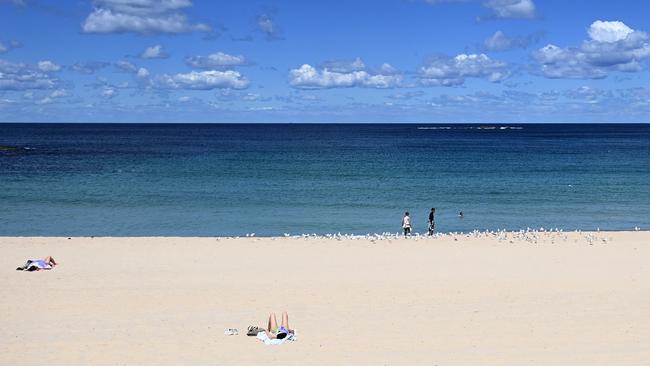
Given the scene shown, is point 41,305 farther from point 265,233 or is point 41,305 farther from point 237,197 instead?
point 237,197

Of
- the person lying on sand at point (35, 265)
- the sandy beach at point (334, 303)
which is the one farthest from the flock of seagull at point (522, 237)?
the person lying on sand at point (35, 265)

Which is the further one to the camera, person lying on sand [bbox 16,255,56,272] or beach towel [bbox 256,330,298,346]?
person lying on sand [bbox 16,255,56,272]

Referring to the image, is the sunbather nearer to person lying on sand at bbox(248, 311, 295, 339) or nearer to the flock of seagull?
person lying on sand at bbox(248, 311, 295, 339)

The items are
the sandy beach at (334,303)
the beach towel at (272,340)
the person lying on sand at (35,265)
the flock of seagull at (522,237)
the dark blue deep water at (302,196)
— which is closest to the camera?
the sandy beach at (334,303)

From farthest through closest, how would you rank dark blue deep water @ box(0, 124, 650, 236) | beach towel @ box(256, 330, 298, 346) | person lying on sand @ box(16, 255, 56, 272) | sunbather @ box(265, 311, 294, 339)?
1. dark blue deep water @ box(0, 124, 650, 236)
2. person lying on sand @ box(16, 255, 56, 272)
3. sunbather @ box(265, 311, 294, 339)
4. beach towel @ box(256, 330, 298, 346)

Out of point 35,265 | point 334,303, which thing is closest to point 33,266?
point 35,265

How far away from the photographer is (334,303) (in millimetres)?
18656

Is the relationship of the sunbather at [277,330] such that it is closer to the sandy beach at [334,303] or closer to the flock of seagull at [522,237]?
the sandy beach at [334,303]

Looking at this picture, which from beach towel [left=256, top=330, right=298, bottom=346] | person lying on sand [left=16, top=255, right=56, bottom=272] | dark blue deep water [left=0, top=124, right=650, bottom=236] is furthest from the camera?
dark blue deep water [left=0, top=124, right=650, bottom=236]

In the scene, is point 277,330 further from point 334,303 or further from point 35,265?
point 35,265

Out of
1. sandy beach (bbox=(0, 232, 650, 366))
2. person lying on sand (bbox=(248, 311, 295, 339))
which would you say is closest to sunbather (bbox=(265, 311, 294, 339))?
person lying on sand (bbox=(248, 311, 295, 339))

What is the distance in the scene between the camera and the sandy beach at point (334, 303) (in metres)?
14.7

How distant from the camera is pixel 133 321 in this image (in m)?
16.9

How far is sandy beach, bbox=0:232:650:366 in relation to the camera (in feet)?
48.1
